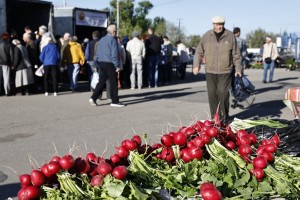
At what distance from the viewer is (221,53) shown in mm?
7656

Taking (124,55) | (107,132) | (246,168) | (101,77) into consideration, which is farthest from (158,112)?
(246,168)

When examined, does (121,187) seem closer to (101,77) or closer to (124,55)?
(101,77)

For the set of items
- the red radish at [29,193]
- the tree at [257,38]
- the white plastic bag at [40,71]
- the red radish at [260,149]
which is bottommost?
the red radish at [29,193]

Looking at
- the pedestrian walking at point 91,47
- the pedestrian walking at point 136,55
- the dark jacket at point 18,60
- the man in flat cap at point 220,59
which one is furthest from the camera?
the pedestrian walking at point 136,55

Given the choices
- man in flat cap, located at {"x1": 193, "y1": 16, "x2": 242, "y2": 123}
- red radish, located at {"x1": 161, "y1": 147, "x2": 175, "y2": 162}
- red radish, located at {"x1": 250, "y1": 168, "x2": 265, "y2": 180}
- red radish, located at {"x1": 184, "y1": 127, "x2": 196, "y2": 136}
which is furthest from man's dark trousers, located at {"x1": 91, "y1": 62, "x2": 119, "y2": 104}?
red radish, located at {"x1": 250, "y1": 168, "x2": 265, "y2": 180}

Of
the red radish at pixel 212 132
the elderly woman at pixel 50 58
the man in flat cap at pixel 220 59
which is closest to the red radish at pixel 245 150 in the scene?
the red radish at pixel 212 132

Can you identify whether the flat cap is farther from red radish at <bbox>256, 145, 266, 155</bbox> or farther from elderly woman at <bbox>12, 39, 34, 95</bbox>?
elderly woman at <bbox>12, 39, 34, 95</bbox>

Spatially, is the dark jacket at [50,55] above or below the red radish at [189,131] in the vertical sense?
above

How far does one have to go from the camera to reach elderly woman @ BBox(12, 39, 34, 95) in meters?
12.5

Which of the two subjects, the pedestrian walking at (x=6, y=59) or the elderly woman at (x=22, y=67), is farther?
the elderly woman at (x=22, y=67)

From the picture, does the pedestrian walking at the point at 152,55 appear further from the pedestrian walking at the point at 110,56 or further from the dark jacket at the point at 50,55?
the pedestrian walking at the point at 110,56

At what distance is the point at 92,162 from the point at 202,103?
Result: 9.15 meters

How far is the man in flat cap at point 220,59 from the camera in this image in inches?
299

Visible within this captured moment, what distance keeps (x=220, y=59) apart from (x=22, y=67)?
283 inches
